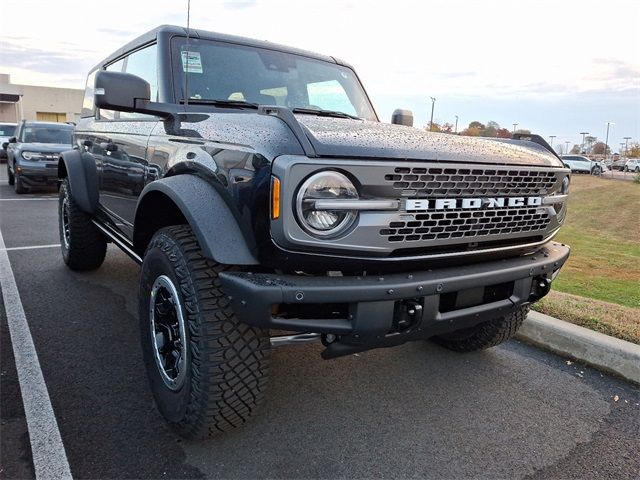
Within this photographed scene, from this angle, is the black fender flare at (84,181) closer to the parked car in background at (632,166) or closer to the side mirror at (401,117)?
the side mirror at (401,117)

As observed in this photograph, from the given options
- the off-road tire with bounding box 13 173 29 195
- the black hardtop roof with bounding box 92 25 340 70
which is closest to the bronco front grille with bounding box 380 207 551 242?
the black hardtop roof with bounding box 92 25 340 70

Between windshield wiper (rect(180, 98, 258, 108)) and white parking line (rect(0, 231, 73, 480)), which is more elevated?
windshield wiper (rect(180, 98, 258, 108))

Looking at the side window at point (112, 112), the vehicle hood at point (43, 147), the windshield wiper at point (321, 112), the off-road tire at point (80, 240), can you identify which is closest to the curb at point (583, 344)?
the windshield wiper at point (321, 112)

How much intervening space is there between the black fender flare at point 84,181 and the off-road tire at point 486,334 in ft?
10.2

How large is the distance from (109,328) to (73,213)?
1510 millimetres

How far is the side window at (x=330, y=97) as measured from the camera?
11.7 ft

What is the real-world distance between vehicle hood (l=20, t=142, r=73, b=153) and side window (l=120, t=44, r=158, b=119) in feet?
31.2

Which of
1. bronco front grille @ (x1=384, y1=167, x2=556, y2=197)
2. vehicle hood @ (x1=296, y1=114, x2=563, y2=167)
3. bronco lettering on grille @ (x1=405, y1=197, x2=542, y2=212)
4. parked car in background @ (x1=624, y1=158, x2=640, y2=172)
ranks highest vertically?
vehicle hood @ (x1=296, y1=114, x2=563, y2=167)

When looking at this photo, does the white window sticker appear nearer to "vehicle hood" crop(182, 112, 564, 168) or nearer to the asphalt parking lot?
"vehicle hood" crop(182, 112, 564, 168)

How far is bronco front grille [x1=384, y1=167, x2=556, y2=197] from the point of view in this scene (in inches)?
80.7

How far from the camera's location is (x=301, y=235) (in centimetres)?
193

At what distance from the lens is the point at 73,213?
15.6ft

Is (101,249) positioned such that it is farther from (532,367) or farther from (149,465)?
(532,367)

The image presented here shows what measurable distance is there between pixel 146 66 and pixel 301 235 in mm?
2166
